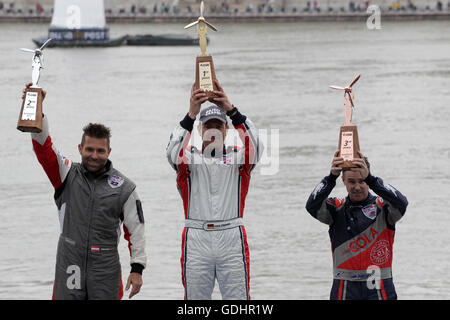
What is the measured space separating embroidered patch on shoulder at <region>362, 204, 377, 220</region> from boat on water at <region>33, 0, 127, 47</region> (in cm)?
4562

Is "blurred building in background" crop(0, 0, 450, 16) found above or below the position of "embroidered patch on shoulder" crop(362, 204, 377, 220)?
above

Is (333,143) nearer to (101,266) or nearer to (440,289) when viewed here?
(440,289)

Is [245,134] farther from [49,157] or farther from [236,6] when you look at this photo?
[236,6]

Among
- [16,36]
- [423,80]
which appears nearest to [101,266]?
[423,80]

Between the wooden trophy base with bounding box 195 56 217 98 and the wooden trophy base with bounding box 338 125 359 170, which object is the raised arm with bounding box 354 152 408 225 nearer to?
the wooden trophy base with bounding box 338 125 359 170

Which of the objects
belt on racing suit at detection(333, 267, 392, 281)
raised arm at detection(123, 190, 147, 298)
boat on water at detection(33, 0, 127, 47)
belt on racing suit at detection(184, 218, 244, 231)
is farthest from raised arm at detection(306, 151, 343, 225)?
boat on water at detection(33, 0, 127, 47)

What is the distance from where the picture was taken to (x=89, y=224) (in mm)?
5480

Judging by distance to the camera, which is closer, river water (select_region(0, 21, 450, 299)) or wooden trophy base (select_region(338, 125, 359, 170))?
wooden trophy base (select_region(338, 125, 359, 170))

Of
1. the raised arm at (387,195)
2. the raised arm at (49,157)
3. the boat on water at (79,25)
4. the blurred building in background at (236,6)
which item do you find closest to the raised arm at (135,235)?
the raised arm at (49,157)

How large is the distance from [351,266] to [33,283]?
14.2 ft

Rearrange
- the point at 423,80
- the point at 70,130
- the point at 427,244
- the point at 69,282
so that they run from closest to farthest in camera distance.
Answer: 1. the point at 69,282
2. the point at 427,244
3. the point at 70,130
4. the point at 423,80

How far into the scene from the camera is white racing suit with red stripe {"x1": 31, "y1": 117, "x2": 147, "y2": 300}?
5.48 m
